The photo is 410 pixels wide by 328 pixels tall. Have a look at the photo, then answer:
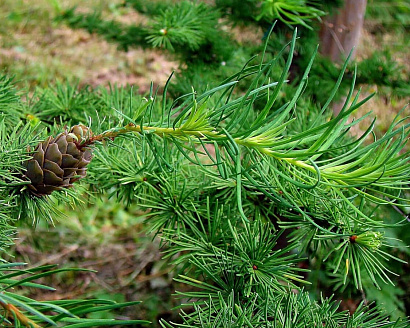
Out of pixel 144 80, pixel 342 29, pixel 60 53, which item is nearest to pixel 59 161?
pixel 342 29

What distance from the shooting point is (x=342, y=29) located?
125cm

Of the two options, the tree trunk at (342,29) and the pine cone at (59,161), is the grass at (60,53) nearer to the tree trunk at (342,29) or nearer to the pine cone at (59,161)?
the tree trunk at (342,29)

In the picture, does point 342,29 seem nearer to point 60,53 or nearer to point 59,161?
point 59,161

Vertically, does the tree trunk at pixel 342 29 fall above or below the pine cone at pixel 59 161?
below

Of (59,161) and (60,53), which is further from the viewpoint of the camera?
(60,53)

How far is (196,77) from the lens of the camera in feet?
2.83

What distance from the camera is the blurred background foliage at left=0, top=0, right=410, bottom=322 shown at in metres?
0.84

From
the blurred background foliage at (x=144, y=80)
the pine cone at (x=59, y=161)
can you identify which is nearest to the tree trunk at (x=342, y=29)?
the blurred background foliage at (x=144, y=80)

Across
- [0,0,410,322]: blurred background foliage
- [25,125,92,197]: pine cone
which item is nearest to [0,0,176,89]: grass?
[0,0,410,322]: blurred background foliage

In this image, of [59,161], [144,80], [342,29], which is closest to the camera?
[59,161]

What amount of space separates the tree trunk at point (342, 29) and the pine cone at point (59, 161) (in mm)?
970

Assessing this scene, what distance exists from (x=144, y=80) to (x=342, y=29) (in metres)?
1.23

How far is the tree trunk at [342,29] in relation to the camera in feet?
4.05

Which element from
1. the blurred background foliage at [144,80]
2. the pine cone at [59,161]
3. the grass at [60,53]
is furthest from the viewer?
the grass at [60,53]
